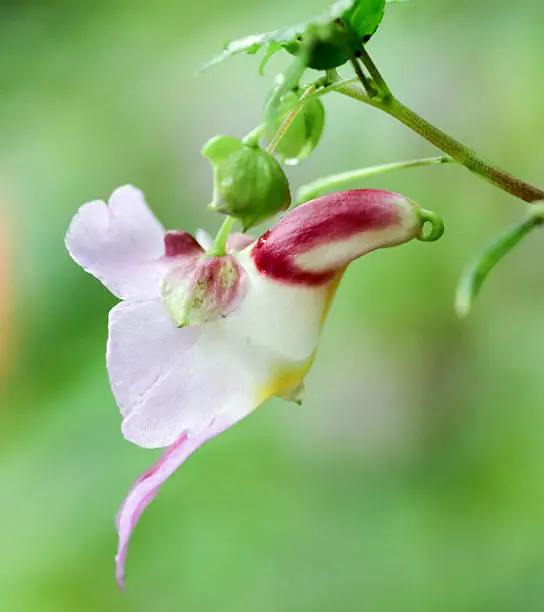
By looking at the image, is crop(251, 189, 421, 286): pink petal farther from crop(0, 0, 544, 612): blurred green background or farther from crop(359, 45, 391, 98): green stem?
crop(0, 0, 544, 612): blurred green background

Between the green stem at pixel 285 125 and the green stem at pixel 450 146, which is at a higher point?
the green stem at pixel 285 125

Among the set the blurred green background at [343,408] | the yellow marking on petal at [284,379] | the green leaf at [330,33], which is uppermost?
the green leaf at [330,33]

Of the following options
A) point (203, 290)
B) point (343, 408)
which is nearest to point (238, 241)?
point (203, 290)

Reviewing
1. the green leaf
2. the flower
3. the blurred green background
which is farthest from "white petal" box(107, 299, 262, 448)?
the blurred green background

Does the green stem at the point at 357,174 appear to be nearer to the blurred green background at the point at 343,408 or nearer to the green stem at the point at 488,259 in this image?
the green stem at the point at 488,259

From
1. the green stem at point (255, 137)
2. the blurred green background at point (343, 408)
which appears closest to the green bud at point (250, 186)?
the green stem at point (255, 137)

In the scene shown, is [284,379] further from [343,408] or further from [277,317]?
[343,408]

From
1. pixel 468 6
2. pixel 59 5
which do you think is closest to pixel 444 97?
pixel 468 6
